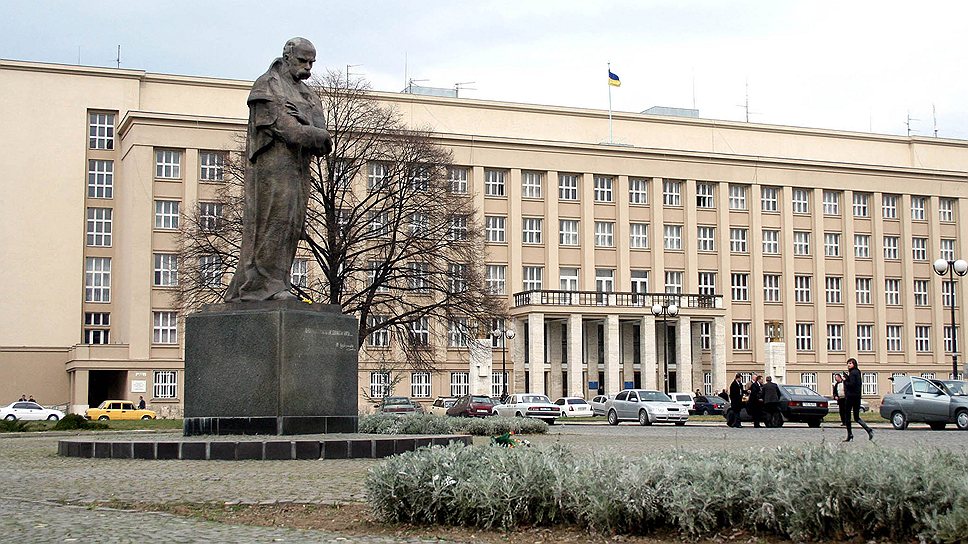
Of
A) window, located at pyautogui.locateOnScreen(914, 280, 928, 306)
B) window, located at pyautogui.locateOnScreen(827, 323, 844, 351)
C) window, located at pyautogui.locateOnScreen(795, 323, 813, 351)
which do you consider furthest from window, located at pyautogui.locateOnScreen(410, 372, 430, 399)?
window, located at pyautogui.locateOnScreen(914, 280, 928, 306)

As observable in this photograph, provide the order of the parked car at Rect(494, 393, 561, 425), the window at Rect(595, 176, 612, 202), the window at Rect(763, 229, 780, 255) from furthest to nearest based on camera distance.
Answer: the window at Rect(763, 229, 780, 255) → the window at Rect(595, 176, 612, 202) → the parked car at Rect(494, 393, 561, 425)

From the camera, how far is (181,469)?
14.1 m

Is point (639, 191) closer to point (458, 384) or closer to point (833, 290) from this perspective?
point (833, 290)

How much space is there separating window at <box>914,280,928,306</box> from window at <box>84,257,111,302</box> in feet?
184

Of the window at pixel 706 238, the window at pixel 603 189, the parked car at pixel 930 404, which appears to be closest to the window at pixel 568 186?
the window at pixel 603 189

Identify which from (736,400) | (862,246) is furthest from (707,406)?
(862,246)

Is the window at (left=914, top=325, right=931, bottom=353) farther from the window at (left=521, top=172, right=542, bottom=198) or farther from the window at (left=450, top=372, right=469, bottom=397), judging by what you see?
the window at (left=450, top=372, right=469, bottom=397)

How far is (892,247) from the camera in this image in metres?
86.8

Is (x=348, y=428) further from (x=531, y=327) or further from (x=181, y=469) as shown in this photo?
(x=531, y=327)

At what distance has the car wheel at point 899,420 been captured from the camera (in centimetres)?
3644

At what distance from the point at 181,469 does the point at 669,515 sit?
751 cm

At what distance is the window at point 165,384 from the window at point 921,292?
52.8 m

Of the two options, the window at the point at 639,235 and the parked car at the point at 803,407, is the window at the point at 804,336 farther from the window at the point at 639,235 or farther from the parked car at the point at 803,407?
the parked car at the point at 803,407

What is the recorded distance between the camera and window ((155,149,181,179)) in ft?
228
